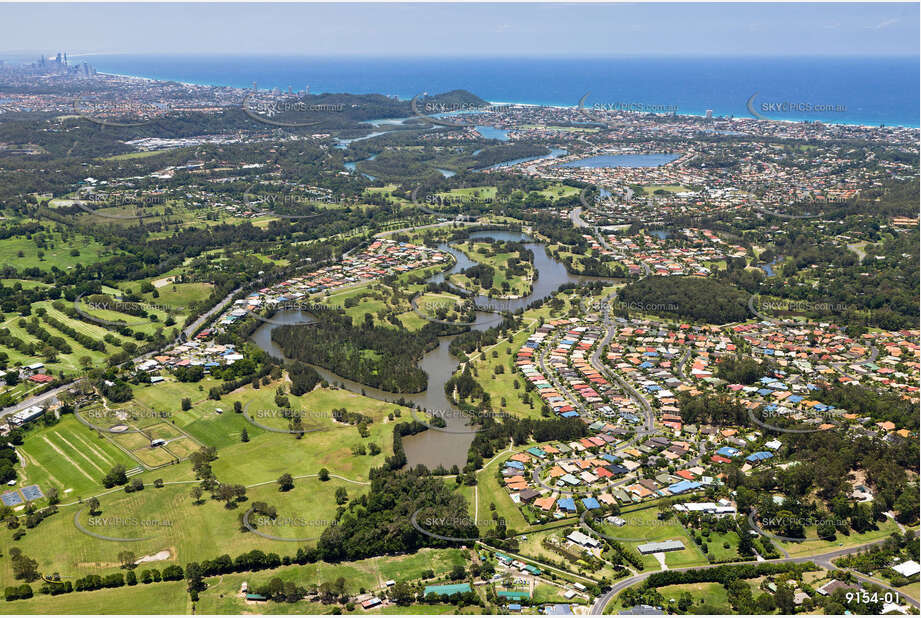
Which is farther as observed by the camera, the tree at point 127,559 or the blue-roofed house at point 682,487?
the blue-roofed house at point 682,487

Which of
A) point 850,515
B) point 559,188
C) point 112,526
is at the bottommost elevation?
point 112,526

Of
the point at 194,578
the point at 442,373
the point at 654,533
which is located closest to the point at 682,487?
the point at 654,533

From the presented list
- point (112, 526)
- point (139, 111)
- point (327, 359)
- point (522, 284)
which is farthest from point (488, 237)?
point (139, 111)

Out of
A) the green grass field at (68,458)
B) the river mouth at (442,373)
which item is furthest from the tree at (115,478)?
the river mouth at (442,373)

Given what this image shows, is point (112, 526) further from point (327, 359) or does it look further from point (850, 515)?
point (850, 515)

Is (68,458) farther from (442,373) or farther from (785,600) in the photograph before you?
(785,600)

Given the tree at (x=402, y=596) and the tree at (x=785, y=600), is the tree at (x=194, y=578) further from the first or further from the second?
the tree at (x=785, y=600)

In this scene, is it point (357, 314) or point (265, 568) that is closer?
point (265, 568)
